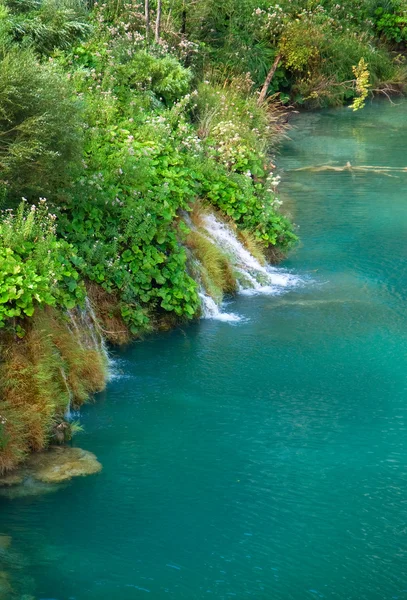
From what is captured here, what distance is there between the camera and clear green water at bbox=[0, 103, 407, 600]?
7.61m

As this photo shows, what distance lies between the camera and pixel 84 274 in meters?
11.1

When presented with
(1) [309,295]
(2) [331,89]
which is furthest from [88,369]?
(2) [331,89]

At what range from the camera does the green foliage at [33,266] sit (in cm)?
915

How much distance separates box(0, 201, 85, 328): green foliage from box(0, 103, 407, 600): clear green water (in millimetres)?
1196

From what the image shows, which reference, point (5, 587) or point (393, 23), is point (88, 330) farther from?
point (393, 23)

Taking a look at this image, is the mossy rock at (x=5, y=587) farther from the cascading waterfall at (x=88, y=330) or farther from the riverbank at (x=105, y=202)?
the cascading waterfall at (x=88, y=330)

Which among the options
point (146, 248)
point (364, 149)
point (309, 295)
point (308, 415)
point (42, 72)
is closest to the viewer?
point (308, 415)

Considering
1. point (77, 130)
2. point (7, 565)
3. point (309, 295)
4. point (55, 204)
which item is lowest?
point (7, 565)

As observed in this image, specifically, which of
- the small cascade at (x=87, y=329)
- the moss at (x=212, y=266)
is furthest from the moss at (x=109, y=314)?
the moss at (x=212, y=266)

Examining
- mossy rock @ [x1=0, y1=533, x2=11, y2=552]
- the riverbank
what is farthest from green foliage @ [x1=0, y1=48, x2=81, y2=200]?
mossy rock @ [x1=0, y1=533, x2=11, y2=552]

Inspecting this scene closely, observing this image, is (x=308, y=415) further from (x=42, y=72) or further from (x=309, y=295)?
(x=42, y=72)

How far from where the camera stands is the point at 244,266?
13469 mm

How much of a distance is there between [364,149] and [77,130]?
11.4 meters

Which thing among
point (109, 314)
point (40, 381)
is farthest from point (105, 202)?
point (40, 381)
